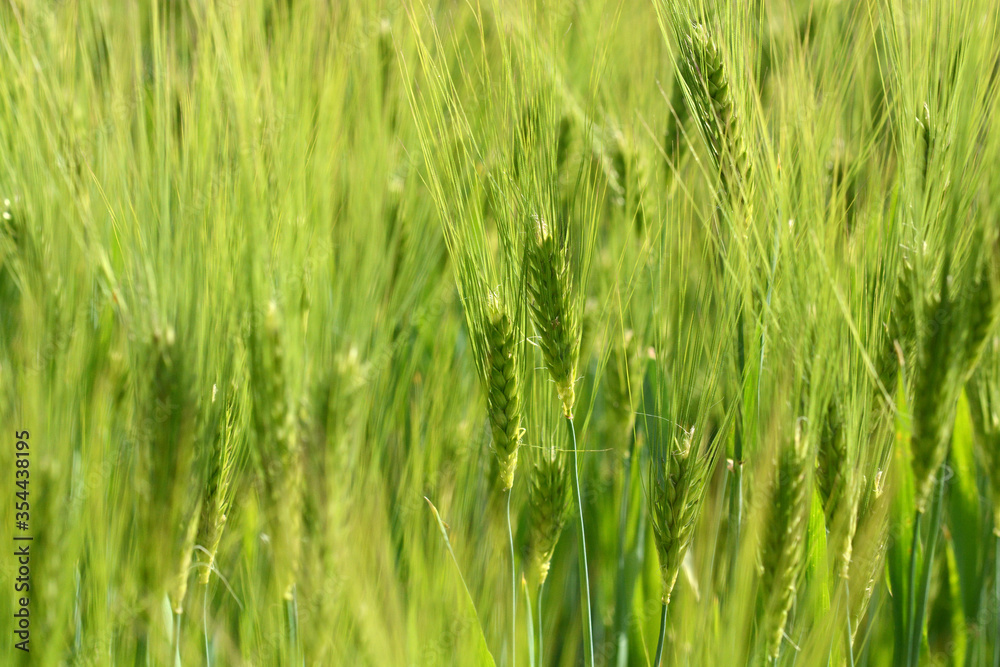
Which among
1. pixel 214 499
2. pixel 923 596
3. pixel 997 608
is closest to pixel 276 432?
pixel 214 499

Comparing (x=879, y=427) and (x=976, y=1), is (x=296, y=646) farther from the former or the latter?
(x=976, y=1)

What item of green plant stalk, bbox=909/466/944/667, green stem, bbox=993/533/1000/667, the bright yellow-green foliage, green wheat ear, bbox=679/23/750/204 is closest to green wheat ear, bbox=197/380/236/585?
the bright yellow-green foliage

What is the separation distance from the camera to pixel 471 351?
2.01 ft

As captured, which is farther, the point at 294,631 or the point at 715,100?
the point at 715,100

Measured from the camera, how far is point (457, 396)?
0.76 metres

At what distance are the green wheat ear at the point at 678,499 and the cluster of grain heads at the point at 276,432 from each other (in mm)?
272

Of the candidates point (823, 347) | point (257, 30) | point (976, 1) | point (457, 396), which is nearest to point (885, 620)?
point (823, 347)

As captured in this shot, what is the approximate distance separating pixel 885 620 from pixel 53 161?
3.06 feet

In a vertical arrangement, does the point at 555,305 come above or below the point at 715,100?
below

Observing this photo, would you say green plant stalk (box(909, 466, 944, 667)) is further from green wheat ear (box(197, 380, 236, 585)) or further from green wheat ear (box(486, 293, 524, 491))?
green wheat ear (box(197, 380, 236, 585))

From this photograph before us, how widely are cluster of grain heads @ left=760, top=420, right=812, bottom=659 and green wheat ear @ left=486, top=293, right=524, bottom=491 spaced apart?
0.20m

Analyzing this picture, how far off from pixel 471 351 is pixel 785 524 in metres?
0.29

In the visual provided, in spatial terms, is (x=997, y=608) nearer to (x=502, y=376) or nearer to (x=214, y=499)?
(x=502, y=376)

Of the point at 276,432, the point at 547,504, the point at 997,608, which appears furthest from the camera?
the point at 997,608
